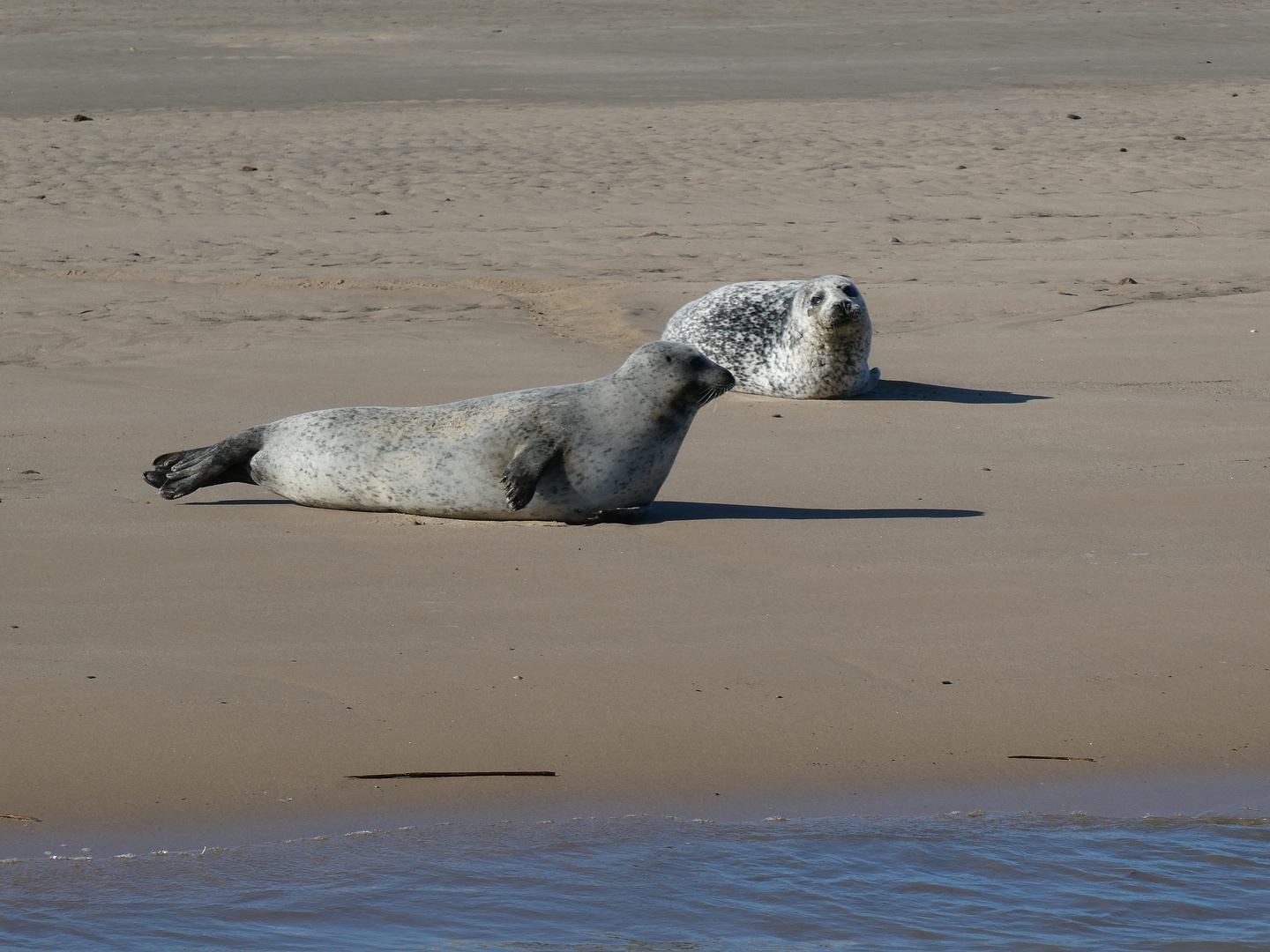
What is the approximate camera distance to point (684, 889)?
308 centimetres

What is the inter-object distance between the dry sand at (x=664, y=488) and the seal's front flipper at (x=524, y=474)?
5.1 inches

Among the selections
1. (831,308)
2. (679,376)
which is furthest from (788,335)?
(679,376)

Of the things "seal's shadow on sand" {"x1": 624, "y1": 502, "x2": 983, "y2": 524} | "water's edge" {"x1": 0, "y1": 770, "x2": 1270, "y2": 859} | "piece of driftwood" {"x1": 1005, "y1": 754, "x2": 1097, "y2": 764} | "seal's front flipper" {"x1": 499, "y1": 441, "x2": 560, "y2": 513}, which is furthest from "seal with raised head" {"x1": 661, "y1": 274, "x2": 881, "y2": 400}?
"water's edge" {"x1": 0, "y1": 770, "x2": 1270, "y2": 859}

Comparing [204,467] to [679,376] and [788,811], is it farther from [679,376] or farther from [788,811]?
[788,811]

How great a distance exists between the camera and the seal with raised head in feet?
23.5

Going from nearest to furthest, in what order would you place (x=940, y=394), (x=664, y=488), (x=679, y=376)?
(x=679, y=376) < (x=664, y=488) < (x=940, y=394)

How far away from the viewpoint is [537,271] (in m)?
10.1

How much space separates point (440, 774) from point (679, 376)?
2.09 metres

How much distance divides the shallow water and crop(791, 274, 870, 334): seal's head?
153 inches

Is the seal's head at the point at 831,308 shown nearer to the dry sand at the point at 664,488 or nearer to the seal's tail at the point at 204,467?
the dry sand at the point at 664,488

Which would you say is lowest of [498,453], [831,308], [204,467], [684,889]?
[684,889]

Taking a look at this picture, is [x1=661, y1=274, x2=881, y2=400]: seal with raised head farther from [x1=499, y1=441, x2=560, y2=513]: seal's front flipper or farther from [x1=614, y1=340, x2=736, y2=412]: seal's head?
[x1=499, y1=441, x2=560, y2=513]: seal's front flipper

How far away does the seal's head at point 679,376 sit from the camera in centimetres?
529

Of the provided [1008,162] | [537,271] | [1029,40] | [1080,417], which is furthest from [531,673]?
[1029,40]
